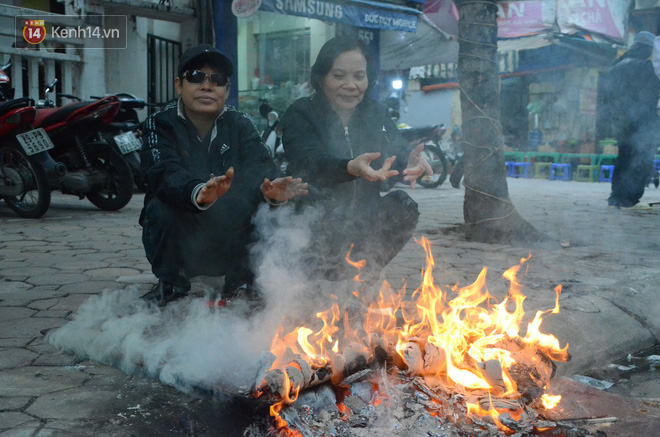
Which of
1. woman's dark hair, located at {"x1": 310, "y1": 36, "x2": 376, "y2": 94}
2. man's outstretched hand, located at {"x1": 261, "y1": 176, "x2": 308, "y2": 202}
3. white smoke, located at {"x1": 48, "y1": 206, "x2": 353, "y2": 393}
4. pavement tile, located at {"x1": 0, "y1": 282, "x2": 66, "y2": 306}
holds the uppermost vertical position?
woman's dark hair, located at {"x1": 310, "y1": 36, "x2": 376, "y2": 94}

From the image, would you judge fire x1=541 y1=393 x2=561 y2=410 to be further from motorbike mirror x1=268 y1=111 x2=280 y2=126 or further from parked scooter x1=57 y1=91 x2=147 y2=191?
motorbike mirror x1=268 y1=111 x2=280 y2=126

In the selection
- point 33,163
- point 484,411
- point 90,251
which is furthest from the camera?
point 33,163

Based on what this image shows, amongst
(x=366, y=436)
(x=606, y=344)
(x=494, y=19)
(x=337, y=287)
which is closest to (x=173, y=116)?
(x=337, y=287)

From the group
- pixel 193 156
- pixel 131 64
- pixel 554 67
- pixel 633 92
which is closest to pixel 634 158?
pixel 633 92

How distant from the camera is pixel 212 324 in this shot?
2.88m

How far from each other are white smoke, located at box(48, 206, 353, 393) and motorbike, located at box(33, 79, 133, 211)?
3742mm

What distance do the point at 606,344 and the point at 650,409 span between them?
775 millimetres

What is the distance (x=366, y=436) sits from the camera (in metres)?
2.05

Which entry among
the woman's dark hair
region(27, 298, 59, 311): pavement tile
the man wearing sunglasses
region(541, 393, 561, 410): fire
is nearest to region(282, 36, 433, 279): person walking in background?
the woman's dark hair

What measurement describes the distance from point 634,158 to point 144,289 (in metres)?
7.60

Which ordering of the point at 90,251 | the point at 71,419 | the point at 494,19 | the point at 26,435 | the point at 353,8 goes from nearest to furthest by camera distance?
the point at 26,435 → the point at 71,419 → the point at 90,251 → the point at 494,19 → the point at 353,8

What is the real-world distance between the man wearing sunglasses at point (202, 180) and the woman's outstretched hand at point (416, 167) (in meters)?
0.63

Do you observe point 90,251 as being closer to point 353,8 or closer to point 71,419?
point 71,419

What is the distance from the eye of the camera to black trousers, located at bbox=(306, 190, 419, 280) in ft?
11.0
